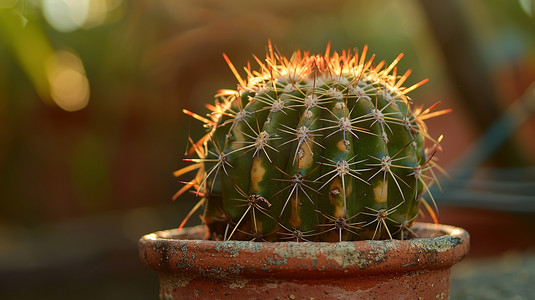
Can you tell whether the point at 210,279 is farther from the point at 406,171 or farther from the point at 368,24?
the point at 368,24

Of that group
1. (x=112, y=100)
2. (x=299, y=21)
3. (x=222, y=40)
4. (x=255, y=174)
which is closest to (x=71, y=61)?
(x=112, y=100)

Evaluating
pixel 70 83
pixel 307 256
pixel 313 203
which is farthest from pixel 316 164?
pixel 70 83

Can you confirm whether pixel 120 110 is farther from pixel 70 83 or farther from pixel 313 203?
pixel 313 203

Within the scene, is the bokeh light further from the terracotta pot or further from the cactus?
the terracotta pot

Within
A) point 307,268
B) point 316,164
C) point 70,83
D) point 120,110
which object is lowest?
point 307,268

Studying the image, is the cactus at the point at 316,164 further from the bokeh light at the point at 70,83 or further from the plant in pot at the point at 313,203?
the bokeh light at the point at 70,83

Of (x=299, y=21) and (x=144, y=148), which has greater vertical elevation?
(x=299, y=21)
